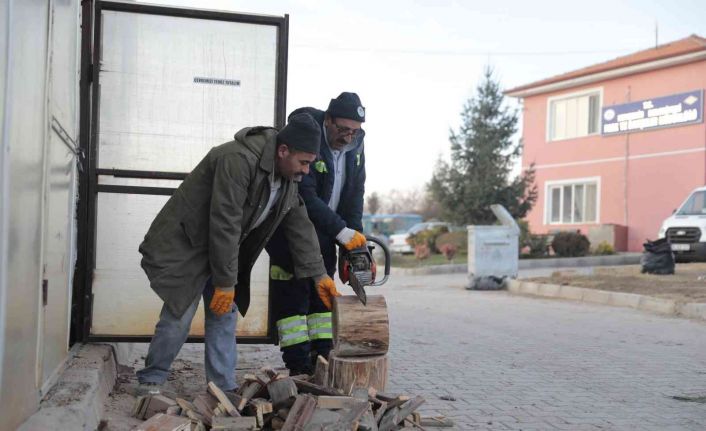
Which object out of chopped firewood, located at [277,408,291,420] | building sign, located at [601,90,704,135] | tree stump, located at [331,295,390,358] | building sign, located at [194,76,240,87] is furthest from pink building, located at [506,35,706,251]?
chopped firewood, located at [277,408,291,420]

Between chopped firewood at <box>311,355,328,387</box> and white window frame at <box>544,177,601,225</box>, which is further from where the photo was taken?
white window frame at <box>544,177,601,225</box>

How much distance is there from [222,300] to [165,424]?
1036 mm

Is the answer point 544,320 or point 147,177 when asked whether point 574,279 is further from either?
point 147,177

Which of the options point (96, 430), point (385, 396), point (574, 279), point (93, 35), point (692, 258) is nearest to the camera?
point (96, 430)

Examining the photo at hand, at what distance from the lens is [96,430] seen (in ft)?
12.7

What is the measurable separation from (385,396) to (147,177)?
2512 millimetres

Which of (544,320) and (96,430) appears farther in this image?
(544,320)

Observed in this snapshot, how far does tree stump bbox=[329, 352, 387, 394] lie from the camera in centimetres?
474

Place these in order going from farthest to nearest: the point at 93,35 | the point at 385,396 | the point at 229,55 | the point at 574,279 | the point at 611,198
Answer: the point at 611,198
the point at 574,279
the point at 229,55
the point at 93,35
the point at 385,396

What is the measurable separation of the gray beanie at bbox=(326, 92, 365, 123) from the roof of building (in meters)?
22.4

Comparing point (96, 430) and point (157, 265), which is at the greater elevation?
point (157, 265)

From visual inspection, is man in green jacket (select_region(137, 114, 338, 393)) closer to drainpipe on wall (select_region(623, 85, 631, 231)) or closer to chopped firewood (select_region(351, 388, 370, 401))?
chopped firewood (select_region(351, 388, 370, 401))

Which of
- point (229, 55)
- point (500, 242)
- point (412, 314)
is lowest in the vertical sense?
point (412, 314)

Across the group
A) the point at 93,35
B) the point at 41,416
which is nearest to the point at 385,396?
the point at 41,416
